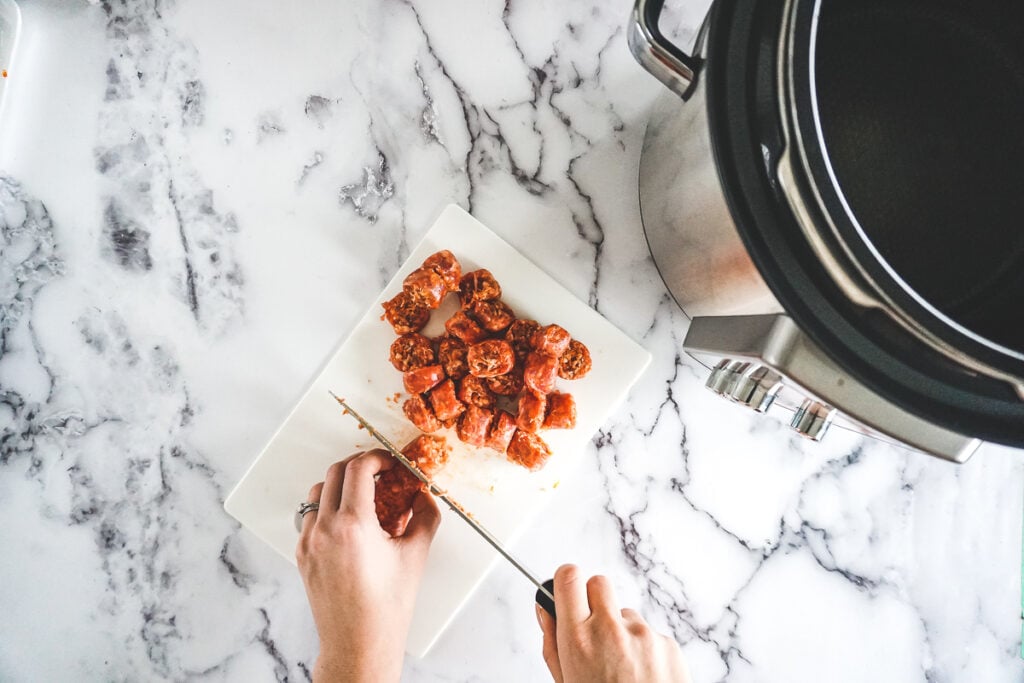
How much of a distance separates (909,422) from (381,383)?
0.68m

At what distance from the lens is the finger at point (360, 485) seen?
891 mm

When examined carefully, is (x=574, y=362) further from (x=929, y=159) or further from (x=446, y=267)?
(x=929, y=159)

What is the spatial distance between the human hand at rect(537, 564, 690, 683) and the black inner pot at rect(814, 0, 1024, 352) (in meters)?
0.52

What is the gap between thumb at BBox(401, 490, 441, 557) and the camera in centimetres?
93

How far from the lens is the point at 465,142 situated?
980 millimetres

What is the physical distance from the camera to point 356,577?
0.89 metres

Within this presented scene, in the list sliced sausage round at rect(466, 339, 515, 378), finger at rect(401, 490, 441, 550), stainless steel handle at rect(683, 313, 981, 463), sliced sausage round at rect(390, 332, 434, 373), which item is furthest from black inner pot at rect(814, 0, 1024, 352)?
finger at rect(401, 490, 441, 550)

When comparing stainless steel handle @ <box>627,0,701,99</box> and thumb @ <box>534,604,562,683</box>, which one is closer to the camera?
stainless steel handle @ <box>627,0,701,99</box>

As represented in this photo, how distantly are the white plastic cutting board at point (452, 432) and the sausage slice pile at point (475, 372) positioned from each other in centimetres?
3

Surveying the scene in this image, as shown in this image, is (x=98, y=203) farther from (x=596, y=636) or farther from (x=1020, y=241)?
(x=1020, y=241)

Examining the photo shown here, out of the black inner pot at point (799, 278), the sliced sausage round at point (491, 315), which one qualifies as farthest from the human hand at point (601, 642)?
the black inner pot at point (799, 278)

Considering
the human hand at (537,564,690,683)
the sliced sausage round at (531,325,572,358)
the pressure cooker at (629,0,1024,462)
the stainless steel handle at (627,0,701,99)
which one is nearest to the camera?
the pressure cooker at (629,0,1024,462)

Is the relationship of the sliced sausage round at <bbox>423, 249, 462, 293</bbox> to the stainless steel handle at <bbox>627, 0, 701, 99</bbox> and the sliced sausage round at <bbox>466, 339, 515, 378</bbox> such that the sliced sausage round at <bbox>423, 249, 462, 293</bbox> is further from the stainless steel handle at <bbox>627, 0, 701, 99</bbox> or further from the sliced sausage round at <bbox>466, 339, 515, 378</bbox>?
the stainless steel handle at <bbox>627, 0, 701, 99</bbox>

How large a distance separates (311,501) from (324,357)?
0.21m
